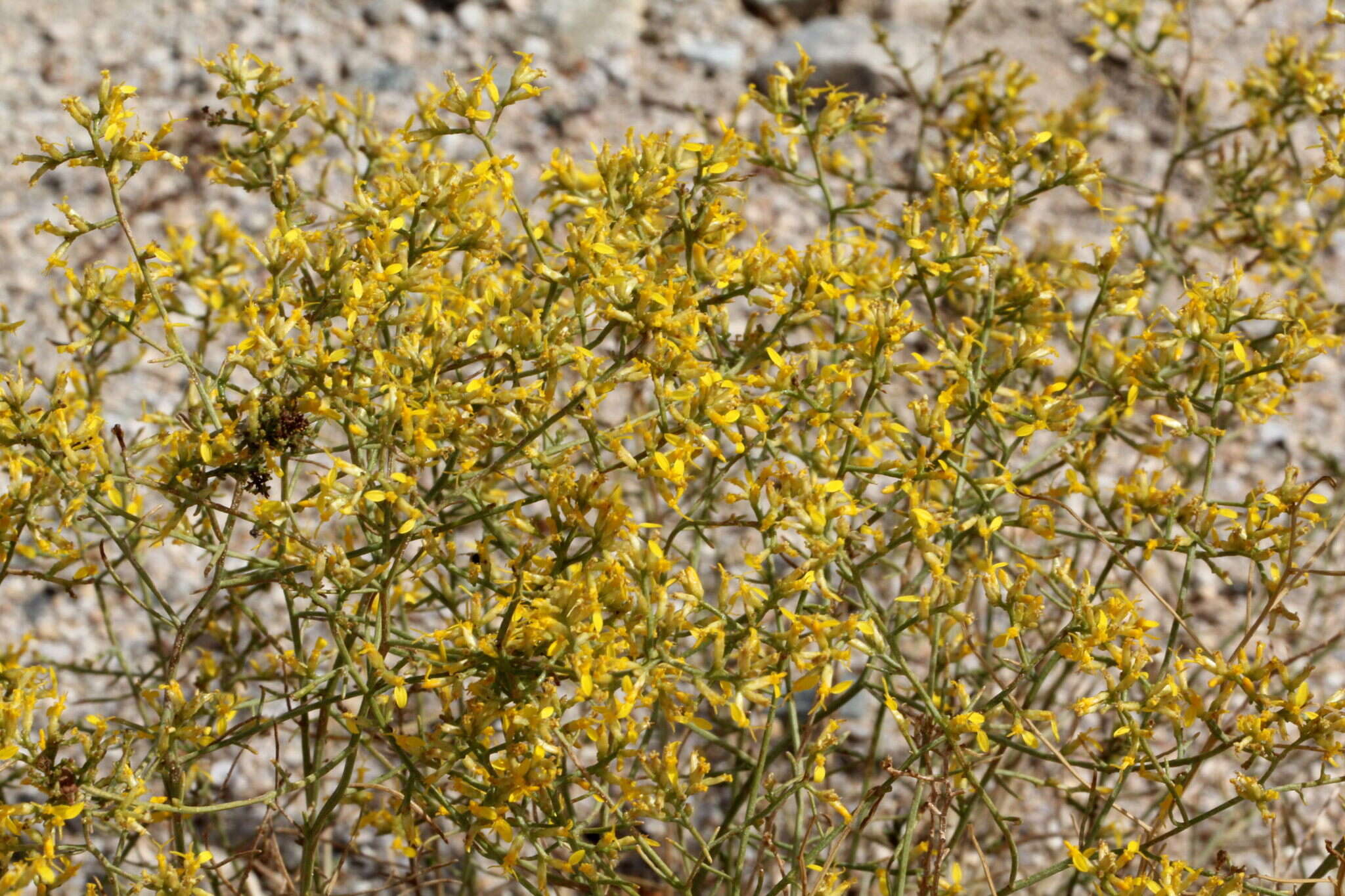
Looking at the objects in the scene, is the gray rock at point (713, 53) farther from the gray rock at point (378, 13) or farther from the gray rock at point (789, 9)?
the gray rock at point (378, 13)

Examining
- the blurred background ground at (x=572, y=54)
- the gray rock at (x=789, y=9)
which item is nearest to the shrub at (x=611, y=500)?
the blurred background ground at (x=572, y=54)

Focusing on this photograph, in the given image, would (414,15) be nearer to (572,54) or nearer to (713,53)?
(572,54)

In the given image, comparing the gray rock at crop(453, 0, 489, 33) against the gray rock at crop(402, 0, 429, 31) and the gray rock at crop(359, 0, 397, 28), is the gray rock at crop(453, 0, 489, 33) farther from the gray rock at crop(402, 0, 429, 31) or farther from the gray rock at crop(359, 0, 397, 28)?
the gray rock at crop(359, 0, 397, 28)

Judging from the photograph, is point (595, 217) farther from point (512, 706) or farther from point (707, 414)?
point (512, 706)

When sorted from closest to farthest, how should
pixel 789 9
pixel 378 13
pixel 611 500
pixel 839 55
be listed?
pixel 611 500 < pixel 839 55 < pixel 378 13 < pixel 789 9

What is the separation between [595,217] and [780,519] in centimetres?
53

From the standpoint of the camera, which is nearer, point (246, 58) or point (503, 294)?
A: point (503, 294)

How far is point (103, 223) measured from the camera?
80.4 inches

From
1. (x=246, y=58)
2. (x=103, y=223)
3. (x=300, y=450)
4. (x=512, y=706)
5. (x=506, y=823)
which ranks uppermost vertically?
(x=246, y=58)

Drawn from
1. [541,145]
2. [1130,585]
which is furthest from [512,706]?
[541,145]

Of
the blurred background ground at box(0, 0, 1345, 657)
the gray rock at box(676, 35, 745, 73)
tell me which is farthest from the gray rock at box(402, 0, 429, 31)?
the gray rock at box(676, 35, 745, 73)

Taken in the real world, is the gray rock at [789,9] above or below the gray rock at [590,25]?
above

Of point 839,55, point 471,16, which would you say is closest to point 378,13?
point 471,16

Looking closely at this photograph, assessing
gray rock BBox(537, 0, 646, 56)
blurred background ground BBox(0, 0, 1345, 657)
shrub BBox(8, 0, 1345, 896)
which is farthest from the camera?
gray rock BBox(537, 0, 646, 56)
